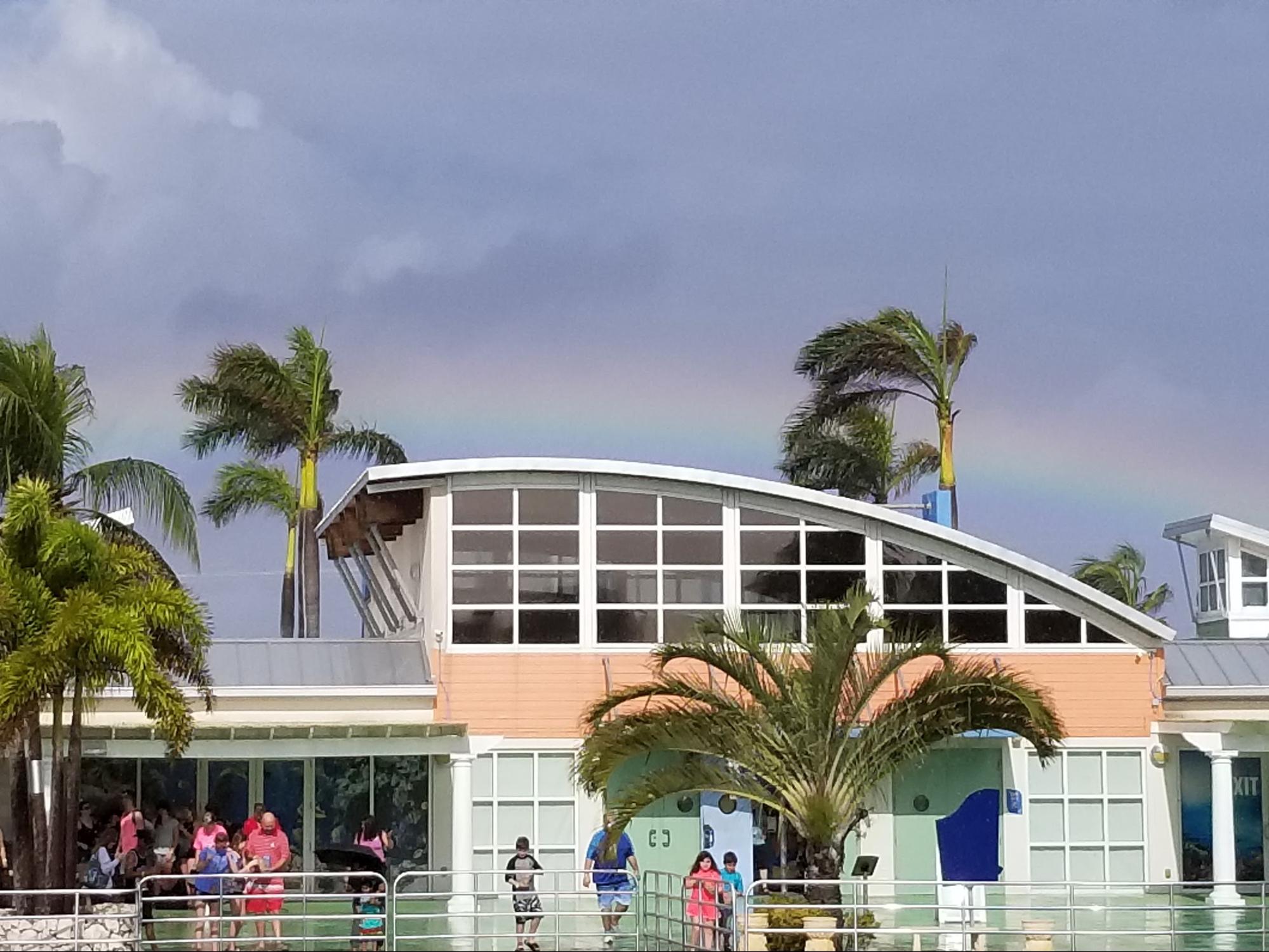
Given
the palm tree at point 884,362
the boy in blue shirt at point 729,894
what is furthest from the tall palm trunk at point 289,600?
the boy in blue shirt at point 729,894

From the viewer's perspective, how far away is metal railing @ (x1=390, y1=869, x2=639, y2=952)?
20219 mm

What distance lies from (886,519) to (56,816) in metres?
12.3

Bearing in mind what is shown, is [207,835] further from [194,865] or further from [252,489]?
[252,489]

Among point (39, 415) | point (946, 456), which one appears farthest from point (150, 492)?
point (946, 456)

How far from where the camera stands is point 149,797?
3061cm

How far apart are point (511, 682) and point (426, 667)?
1370 millimetres

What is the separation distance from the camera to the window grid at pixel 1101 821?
2980 cm

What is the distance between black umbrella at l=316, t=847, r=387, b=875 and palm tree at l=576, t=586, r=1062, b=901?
95.7 inches

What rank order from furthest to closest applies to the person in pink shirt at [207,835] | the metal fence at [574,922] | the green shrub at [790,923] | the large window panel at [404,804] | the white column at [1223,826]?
the large window panel at [404,804] → the white column at [1223,826] → the person in pink shirt at [207,835] → the green shrub at [790,923] → the metal fence at [574,922]

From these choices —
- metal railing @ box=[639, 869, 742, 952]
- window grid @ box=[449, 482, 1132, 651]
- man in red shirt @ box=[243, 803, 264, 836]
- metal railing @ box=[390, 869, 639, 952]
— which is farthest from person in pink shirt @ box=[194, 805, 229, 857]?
window grid @ box=[449, 482, 1132, 651]

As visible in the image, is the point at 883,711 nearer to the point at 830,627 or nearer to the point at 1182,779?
the point at 830,627

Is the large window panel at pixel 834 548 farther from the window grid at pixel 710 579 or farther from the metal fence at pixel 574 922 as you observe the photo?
the metal fence at pixel 574 922

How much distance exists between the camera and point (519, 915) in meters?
20.1

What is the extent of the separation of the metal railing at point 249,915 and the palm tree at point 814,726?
9.51 feet
